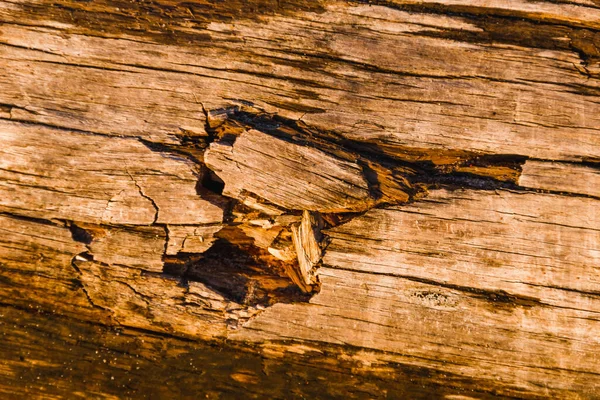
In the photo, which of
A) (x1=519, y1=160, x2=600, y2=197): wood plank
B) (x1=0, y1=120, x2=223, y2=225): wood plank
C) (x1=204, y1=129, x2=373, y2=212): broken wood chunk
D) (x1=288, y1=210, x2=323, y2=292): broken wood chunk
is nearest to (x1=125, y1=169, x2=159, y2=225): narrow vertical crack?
(x1=0, y1=120, x2=223, y2=225): wood plank

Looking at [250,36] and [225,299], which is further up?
[250,36]

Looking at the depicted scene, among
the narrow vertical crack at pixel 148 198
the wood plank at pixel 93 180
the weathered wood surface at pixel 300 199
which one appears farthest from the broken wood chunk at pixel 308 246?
the narrow vertical crack at pixel 148 198

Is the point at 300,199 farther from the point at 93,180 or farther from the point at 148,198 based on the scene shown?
the point at 93,180

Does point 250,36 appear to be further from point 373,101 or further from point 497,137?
point 497,137

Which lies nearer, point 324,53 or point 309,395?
point 309,395

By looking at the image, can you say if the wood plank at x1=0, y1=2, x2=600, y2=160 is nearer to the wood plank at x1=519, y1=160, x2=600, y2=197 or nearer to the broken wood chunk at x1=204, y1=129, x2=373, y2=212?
the wood plank at x1=519, y1=160, x2=600, y2=197

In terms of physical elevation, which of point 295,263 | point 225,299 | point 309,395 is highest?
point 295,263

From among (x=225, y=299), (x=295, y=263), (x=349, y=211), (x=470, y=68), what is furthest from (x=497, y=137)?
(x=225, y=299)

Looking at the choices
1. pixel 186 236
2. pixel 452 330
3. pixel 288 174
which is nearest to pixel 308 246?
pixel 288 174
